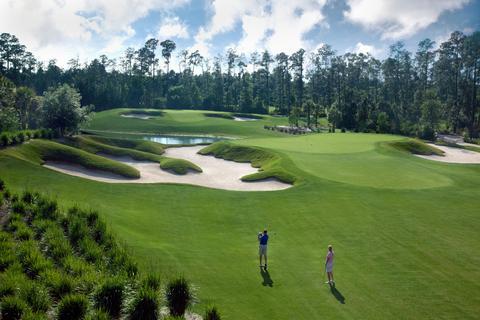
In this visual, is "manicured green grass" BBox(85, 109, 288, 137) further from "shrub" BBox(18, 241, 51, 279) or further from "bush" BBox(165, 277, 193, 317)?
"bush" BBox(165, 277, 193, 317)

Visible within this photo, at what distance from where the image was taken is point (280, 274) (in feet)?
60.2

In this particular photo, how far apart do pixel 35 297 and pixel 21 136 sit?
102 ft

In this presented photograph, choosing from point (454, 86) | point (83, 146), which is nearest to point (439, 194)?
point (83, 146)

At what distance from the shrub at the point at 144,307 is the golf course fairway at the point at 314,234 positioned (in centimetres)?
213

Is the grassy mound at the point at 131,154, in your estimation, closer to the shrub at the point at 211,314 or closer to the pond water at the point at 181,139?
the shrub at the point at 211,314

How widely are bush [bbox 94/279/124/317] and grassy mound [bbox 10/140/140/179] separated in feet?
84.1

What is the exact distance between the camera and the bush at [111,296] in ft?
40.9

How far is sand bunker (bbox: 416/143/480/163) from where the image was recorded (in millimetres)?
50541

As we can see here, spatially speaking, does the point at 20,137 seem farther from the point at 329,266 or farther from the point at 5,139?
the point at 329,266

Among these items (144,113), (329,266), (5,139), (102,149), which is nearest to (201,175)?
(102,149)

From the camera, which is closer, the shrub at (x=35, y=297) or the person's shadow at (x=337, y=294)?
the shrub at (x=35, y=297)

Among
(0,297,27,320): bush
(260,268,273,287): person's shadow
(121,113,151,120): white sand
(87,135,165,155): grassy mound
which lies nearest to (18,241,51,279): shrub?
(0,297,27,320): bush

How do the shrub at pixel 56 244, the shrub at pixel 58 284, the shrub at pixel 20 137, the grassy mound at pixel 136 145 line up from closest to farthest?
the shrub at pixel 58 284, the shrub at pixel 56 244, the shrub at pixel 20 137, the grassy mound at pixel 136 145

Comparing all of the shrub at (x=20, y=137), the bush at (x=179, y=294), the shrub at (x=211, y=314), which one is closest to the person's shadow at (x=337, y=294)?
the shrub at (x=211, y=314)
